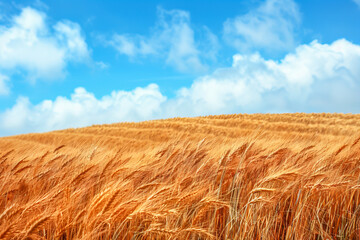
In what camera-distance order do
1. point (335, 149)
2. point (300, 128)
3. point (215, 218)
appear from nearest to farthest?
point (215, 218) → point (335, 149) → point (300, 128)

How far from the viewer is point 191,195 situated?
5.28 ft

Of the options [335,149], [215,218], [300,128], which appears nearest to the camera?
[215,218]

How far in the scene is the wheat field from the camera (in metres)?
1.50

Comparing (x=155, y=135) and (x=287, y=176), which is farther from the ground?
(x=155, y=135)

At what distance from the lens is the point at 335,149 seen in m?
2.64

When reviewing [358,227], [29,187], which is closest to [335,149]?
[358,227]

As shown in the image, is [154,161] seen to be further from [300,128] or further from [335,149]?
[300,128]

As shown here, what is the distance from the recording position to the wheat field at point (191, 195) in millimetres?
1495

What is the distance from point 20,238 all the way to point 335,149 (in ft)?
8.04

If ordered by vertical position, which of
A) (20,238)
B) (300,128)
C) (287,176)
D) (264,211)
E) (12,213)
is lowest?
(20,238)

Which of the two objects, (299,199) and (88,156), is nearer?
(299,199)

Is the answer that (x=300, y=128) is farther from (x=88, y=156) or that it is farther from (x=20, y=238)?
(x=20, y=238)

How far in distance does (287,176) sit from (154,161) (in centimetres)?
129

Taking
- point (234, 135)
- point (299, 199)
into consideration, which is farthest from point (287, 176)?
point (234, 135)
